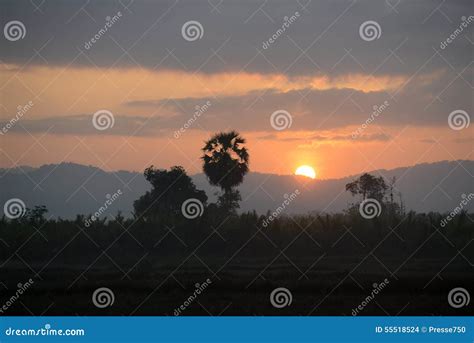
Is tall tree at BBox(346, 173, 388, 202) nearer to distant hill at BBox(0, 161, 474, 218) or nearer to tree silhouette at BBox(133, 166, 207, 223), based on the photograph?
distant hill at BBox(0, 161, 474, 218)

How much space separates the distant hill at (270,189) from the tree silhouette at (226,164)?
40 centimetres

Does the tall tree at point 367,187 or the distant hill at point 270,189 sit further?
A: the tall tree at point 367,187

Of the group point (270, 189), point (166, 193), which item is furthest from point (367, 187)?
point (166, 193)

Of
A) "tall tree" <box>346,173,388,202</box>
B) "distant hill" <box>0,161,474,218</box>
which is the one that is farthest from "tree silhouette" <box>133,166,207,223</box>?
Answer: "tall tree" <box>346,173,388,202</box>

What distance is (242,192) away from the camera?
33.9 metres

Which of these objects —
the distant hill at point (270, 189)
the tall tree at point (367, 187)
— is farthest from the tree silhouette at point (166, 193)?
the tall tree at point (367, 187)

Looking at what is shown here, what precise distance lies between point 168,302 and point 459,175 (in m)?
12.9

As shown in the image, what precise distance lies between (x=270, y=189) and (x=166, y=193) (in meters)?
6.00

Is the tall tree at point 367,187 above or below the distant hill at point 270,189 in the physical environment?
above

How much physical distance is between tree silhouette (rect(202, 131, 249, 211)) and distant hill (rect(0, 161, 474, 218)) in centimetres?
40

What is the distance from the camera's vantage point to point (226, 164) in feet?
111

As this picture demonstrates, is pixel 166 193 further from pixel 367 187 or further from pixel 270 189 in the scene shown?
pixel 367 187

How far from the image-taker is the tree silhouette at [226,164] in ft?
110

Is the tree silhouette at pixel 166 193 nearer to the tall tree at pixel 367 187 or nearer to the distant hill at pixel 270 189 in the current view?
the distant hill at pixel 270 189
